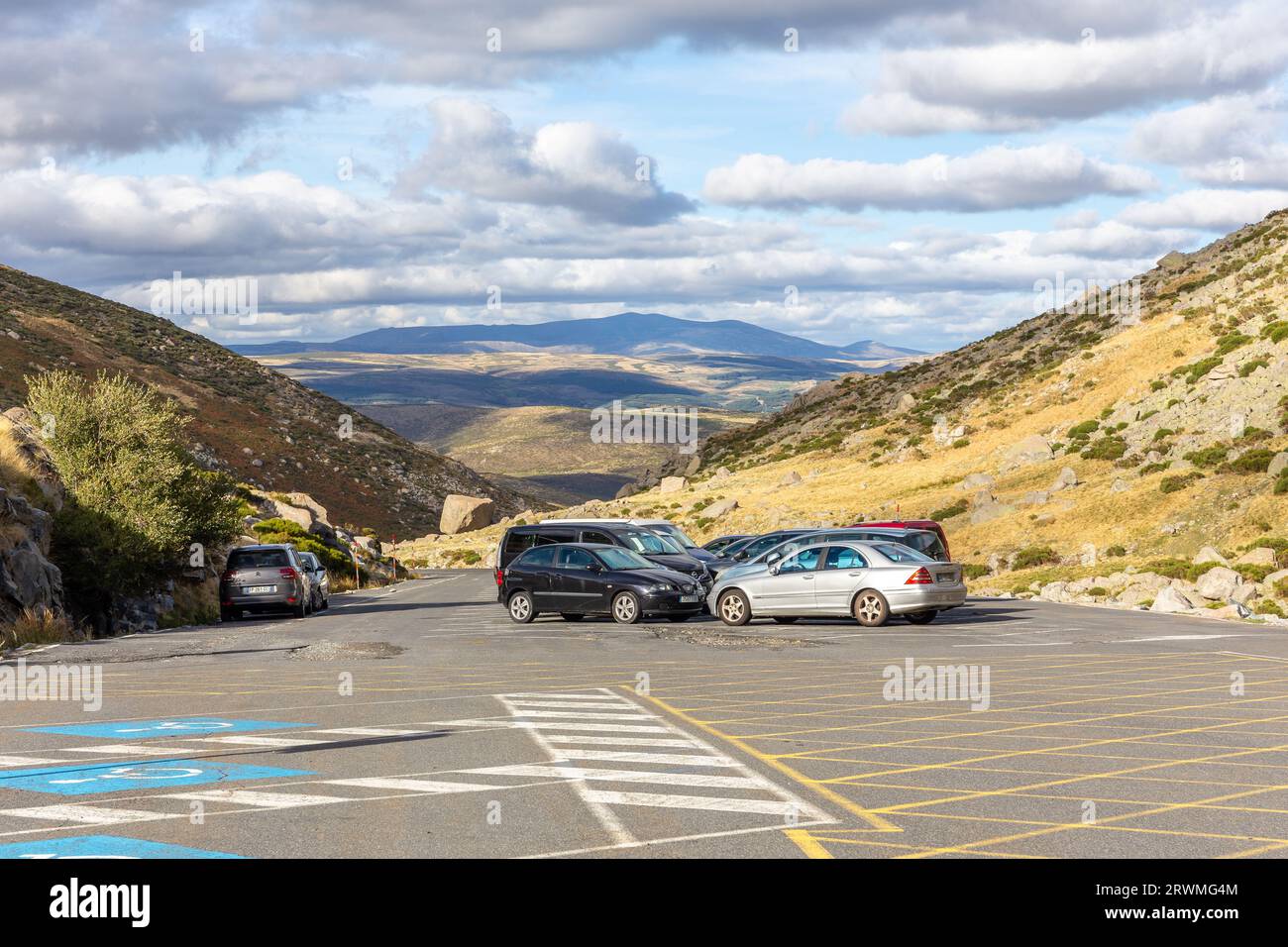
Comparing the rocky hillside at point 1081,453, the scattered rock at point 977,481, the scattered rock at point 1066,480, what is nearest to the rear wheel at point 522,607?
the rocky hillside at point 1081,453

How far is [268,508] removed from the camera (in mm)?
57688

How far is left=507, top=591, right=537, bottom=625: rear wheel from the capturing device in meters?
26.6

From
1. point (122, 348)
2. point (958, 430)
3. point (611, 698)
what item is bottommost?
point (611, 698)

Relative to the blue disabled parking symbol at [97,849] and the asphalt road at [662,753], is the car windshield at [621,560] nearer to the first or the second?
the asphalt road at [662,753]

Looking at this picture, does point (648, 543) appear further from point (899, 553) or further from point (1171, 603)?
point (1171, 603)

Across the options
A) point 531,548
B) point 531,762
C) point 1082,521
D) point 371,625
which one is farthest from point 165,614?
point 1082,521

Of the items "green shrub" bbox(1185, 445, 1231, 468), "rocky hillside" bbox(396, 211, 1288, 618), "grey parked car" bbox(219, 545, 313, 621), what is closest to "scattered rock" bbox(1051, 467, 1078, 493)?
"rocky hillside" bbox(396, 211, 1288, 618)

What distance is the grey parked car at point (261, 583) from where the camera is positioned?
1155 inches

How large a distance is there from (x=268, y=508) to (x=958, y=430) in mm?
35342

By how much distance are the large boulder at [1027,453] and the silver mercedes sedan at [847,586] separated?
35221mm

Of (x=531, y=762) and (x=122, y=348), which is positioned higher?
(x=122, y=348)

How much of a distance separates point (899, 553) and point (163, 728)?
15.0 m

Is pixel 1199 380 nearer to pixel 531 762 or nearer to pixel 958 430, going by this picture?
pixel 958 430
